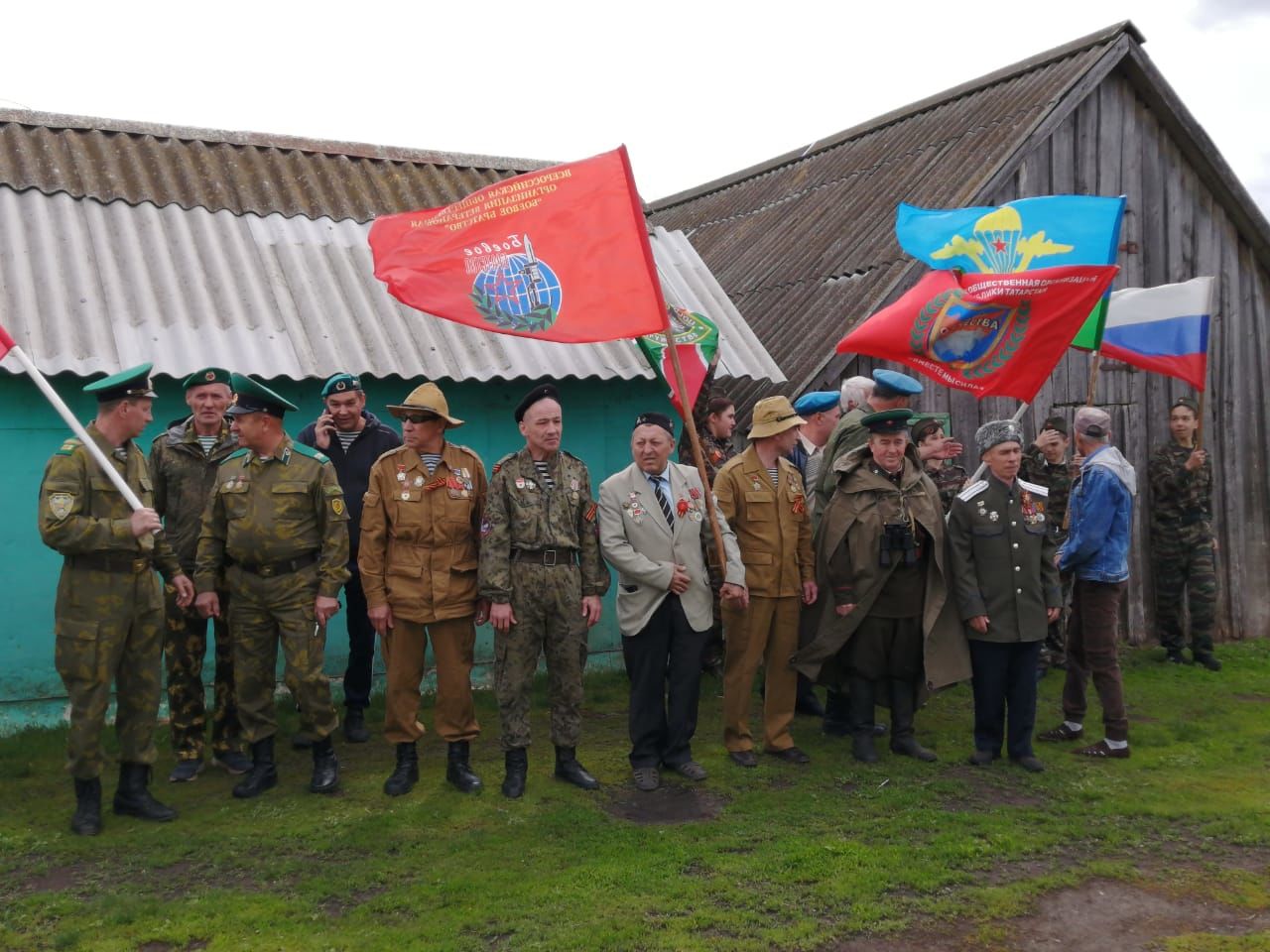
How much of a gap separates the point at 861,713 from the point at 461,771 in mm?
2326

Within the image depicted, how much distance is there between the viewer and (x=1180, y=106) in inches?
405

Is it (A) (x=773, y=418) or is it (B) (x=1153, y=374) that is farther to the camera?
(B) (x=1153, y=374)

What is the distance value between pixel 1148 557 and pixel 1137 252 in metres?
2.91

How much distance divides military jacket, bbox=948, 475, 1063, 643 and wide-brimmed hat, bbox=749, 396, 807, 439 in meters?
1.06

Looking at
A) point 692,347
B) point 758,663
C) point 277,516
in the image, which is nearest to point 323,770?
point 277,516

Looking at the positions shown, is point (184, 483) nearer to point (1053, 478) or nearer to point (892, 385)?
point (892, 385)

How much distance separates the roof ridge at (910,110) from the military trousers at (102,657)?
9.78m

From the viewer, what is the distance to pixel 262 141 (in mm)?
9633

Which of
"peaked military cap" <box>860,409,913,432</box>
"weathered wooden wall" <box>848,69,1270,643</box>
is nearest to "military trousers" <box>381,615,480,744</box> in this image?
"peaked military cap" <box>860,409,913,432</box>

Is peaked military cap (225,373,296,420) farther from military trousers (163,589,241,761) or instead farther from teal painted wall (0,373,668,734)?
teal painted wall (0,373,668,734)

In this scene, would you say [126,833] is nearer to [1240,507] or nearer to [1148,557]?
[1148,557]

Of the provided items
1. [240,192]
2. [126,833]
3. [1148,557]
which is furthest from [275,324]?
[1148,557]

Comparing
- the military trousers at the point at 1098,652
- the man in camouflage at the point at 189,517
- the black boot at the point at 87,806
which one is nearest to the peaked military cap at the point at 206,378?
the man in camouflage at the point at 189,517

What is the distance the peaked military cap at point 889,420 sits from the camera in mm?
6066
